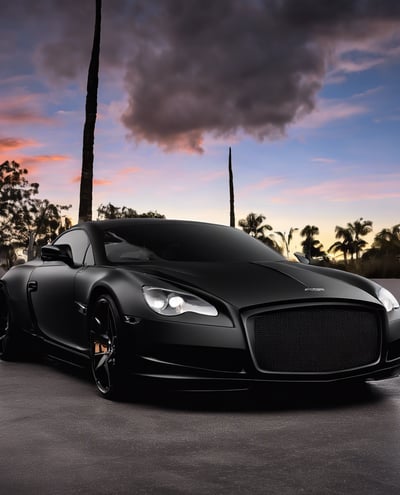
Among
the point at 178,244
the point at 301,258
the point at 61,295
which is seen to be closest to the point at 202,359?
the point at 178,244

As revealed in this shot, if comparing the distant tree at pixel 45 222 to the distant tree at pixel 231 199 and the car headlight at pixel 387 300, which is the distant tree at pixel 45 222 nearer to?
the distant tree at pixel 231 199

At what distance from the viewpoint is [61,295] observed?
7.74 m

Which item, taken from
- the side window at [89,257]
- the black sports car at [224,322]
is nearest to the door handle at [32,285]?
the side window at [89,257]

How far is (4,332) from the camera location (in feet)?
30.7

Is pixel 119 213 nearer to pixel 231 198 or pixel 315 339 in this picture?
pixel 231 198

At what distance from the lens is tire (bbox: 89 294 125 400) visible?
6453 mm

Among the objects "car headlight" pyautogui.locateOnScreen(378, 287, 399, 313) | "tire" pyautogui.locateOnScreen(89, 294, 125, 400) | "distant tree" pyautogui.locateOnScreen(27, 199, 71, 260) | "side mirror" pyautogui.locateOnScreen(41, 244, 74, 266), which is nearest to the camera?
"tire" pyautogui.locateOnScreen(89, 294, 125, 400)

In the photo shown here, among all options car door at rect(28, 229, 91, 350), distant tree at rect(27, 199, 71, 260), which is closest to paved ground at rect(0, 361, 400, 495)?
car door at rect(28, 229, 91, 350)

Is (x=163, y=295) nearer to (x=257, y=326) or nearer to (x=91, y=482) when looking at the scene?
(x=257, y=326)

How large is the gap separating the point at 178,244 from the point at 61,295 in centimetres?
114

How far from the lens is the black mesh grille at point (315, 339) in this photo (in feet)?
19.8

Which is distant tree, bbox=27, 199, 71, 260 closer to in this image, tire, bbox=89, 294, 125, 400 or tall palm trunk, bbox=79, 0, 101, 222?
tall palm trunk, bbox=79, 0, 101, 222

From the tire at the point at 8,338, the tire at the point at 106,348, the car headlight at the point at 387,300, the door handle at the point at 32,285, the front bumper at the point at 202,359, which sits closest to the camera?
the front bumper at the point at 202,359

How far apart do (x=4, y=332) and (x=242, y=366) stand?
4.14 metres
